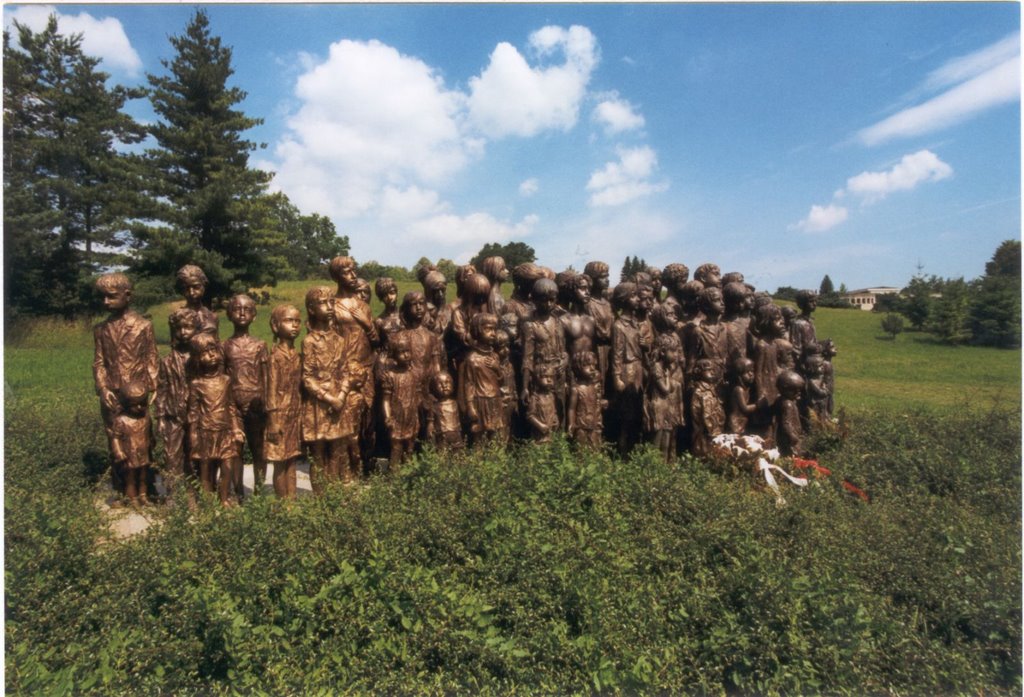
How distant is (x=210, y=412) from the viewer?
20.6 ft

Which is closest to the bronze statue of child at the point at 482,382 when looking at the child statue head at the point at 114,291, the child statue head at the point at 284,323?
the child statue head at the point at 284,323

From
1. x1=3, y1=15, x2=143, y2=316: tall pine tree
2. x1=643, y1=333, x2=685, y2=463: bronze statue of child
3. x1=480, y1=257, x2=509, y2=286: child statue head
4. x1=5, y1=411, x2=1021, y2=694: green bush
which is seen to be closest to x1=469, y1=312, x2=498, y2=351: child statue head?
x1=480, y1=257, x2=509, y2=286: child statue head

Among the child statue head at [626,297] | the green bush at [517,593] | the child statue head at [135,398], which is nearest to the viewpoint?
the green bush at [517,593]

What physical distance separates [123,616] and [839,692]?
15.2 ft

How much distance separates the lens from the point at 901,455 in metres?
8.16

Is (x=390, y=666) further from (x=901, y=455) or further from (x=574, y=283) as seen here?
(x=901, y=455)

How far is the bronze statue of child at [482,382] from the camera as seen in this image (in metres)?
7.20

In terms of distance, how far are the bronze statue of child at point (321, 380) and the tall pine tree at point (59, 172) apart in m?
15.2

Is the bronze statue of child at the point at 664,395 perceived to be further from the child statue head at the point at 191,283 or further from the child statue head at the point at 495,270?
the child statue head at the point at 191,283

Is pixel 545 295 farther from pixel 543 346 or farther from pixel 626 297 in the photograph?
pixel 626 297

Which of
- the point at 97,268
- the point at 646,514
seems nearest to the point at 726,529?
the point at 646,514

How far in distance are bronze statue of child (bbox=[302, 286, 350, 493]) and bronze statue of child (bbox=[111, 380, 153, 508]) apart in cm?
167

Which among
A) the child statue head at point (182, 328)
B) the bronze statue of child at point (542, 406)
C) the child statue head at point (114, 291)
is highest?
the child statue head at point (114, 291)

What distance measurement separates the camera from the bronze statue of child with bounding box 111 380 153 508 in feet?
21.5
